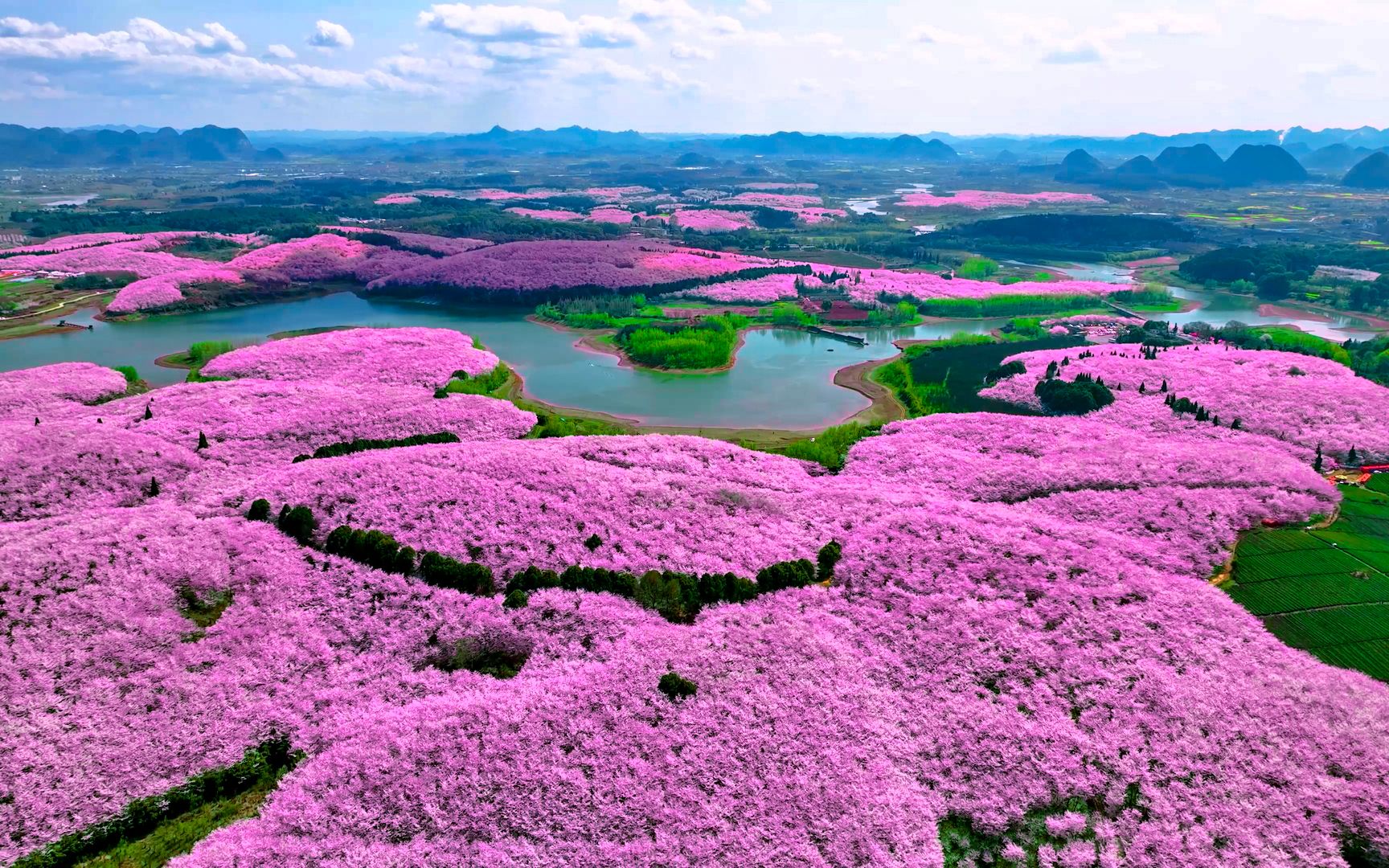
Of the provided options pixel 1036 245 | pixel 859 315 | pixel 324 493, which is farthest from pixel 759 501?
pixel 1036 245

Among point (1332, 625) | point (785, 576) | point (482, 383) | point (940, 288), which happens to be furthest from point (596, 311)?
point (1332, 625)

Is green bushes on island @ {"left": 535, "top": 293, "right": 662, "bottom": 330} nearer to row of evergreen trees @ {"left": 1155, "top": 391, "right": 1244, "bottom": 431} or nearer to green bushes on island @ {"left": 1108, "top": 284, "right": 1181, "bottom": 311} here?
row of evergreen trees @ {"left": 1155, "top": 391, "right": 1244, "bottom": 431}

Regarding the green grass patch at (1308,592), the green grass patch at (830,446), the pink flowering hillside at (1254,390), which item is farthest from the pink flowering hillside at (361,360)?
the green grass patch at (1308,592)

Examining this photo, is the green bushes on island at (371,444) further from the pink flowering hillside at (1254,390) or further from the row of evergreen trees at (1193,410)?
the row of evergreen trees at (1193,410)

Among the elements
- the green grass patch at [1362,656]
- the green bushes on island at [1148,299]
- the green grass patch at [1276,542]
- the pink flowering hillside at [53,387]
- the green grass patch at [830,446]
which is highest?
the green bushes on island at [1148,299]

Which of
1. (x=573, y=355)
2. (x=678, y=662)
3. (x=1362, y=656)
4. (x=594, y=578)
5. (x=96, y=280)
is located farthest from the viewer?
(x=96, y=280)

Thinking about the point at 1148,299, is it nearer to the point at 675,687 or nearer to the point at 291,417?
the point at 675,687

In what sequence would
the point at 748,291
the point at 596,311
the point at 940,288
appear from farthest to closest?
the point at 940,288, the point at 748,291, the point at 596,311
